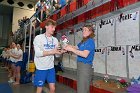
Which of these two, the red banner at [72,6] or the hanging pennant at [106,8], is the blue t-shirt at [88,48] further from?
the red banner at [72,6]

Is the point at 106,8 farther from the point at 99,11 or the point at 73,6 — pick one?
the point at 73,6

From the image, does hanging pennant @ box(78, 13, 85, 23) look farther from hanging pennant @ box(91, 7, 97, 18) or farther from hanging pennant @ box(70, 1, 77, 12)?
hanging pennant @ box(91, 7, 97, 18)

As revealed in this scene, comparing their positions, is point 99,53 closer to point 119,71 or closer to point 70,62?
point 119,71

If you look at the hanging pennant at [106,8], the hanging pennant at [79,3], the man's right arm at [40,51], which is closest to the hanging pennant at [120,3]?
the hanging pennant at [106,8]

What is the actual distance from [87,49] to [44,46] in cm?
73

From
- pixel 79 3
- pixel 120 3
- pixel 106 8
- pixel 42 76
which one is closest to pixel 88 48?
pixel 42 76

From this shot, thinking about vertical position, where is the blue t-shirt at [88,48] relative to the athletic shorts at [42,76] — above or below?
above

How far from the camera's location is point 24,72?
7.41 meters

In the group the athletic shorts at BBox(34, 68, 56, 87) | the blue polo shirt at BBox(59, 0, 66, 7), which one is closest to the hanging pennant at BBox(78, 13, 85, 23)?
the blue polo shirt at BBox(59, 0, 66, 7)

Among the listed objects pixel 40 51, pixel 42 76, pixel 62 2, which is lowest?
→ pixel 42 76

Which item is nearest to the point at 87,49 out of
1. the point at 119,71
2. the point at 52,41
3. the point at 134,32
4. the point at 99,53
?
the point at 52,41

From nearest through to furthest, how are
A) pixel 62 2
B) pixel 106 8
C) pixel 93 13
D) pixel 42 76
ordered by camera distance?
pixel 42 76 < pixel 106 8 < pixel 93 13 < pixel 62 2

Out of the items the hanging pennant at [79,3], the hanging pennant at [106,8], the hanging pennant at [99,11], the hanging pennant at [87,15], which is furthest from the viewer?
the hanging pennant at [87,15]

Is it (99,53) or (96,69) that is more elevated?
(99,53)
